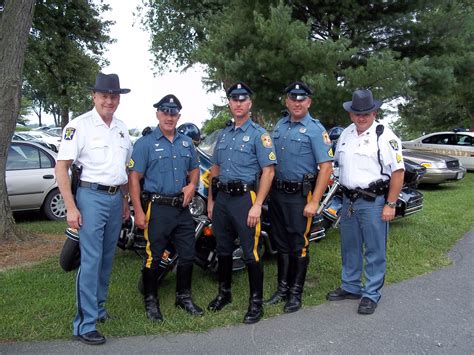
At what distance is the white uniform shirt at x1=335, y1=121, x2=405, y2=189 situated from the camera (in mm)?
4152

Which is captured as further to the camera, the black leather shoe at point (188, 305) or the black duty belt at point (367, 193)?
the black duty belt at point (367, 193)

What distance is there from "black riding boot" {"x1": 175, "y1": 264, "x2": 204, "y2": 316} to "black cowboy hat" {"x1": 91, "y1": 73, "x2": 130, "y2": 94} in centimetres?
158

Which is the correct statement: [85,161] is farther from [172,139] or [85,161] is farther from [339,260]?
[339,260]

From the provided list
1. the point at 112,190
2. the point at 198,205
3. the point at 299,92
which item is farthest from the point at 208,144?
the point at 112,190

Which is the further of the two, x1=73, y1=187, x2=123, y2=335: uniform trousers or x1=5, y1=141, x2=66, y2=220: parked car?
x1=5, y1=141, x2=66, y2=220: parked car

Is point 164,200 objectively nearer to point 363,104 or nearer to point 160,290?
point 160,290

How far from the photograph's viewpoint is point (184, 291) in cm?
423

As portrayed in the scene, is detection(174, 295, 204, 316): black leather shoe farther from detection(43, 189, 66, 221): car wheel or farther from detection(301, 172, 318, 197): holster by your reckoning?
detection(43, 189, 66, 221): car wheel

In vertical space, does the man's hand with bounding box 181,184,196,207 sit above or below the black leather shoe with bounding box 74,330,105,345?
above

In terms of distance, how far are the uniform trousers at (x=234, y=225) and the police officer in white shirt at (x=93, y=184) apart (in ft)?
2.79

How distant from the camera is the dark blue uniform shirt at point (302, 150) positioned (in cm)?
416

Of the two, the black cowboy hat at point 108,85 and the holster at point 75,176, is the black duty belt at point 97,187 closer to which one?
the holster at point 75,176

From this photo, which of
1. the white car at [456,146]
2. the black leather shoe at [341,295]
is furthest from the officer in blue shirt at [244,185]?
the white car at [456,146]

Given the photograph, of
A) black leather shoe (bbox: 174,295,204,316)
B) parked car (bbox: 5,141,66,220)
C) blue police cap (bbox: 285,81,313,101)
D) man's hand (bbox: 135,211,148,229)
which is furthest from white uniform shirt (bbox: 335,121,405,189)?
parked car (bbox: 5,141,66,220)
